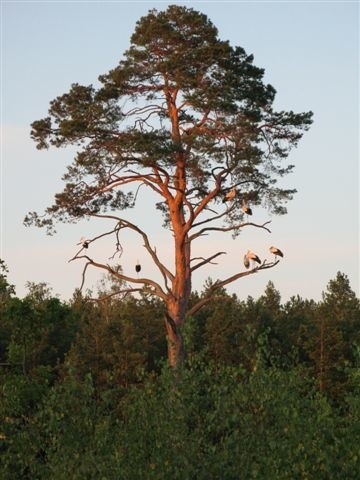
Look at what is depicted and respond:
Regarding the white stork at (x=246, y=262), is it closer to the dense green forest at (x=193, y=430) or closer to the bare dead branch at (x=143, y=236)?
the bare dead branch at (x=143, y=236)

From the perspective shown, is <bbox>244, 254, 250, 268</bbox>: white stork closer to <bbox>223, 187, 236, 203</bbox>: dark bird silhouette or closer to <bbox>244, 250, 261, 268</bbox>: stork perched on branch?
<bbox>244, 250, 261, 268</bbox>: stork perched on branch

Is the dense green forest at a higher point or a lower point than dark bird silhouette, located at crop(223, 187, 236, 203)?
lower

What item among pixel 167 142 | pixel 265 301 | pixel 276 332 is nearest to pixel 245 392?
pixel 167 142

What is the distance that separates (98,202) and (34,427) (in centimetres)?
1711

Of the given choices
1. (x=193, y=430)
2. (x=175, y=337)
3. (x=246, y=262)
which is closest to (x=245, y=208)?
(x=246, y=262)

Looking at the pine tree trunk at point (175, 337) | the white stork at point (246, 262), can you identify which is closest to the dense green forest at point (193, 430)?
the pine tree trunk at point (175, 337)

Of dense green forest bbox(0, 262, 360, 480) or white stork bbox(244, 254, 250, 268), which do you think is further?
white stork bbox(244, 254, 250, 268)

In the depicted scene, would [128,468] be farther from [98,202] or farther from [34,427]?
[98,202]

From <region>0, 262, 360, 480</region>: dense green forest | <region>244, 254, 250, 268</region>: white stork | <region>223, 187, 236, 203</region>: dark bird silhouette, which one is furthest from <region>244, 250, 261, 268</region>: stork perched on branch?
<region>0, 262, 360, 480</region>: dense green forest

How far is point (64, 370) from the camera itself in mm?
41656

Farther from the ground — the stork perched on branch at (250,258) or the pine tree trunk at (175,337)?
the stork perched on branch at (250,258)

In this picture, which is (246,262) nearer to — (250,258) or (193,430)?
(250,258)

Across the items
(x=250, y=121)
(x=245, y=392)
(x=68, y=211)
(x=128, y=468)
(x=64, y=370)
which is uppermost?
(x=250, y=121)

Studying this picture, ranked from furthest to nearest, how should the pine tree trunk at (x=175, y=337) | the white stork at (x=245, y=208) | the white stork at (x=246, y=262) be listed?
the white stork at (x=245, y=208)
the white stork at (x=246, y=262)
the pine tree trunk at (x=175, y=337)
